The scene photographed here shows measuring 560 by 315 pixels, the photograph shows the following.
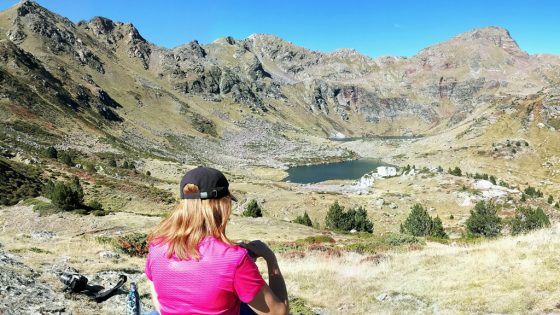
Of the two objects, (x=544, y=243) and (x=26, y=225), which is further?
(x=26, y=225)

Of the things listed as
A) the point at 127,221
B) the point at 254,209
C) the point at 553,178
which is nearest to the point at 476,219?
the point at 254,209

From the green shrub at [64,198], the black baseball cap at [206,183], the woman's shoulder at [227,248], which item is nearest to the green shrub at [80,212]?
the green shrub at [64,198]

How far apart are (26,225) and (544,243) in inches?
1703

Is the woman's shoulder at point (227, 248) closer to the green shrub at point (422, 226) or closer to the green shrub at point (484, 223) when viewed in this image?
the green shrub at point (422, 226)

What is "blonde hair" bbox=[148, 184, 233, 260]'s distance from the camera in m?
4.50

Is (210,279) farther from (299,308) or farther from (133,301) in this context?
(299,308)

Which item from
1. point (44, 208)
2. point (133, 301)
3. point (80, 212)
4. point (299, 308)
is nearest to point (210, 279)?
point (133, 301)

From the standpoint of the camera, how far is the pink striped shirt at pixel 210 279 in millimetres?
4320

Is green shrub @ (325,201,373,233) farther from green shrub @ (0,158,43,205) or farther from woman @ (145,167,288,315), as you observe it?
woman @ (145,167,288,315)

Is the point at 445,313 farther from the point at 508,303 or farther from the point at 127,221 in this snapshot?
the point at 127,221

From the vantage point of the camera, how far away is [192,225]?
459 cm

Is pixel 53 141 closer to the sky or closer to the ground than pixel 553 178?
closer to the sky

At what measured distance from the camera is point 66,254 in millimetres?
16141

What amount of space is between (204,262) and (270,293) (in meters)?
0.79
